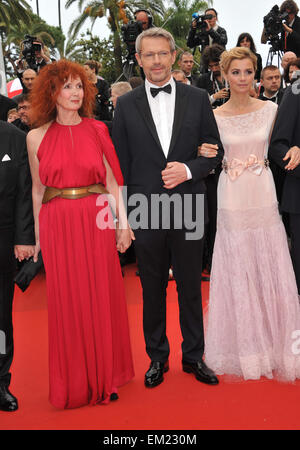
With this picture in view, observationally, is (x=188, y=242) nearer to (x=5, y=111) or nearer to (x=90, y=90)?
(x=90, y=90)

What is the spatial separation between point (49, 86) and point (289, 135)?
144 cm

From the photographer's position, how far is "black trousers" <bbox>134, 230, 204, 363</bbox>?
114 inches

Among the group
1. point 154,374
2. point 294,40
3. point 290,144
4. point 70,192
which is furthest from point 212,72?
point 154,374

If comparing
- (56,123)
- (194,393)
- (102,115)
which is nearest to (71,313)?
(194,393)

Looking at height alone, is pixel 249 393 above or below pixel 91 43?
below

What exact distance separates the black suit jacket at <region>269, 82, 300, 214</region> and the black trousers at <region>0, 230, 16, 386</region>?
5.47 ft

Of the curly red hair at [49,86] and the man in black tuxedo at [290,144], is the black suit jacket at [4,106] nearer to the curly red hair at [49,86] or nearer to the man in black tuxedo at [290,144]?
the curly red hair at [49,86]

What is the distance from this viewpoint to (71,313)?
8.95 ft

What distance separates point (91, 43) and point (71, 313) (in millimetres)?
19497

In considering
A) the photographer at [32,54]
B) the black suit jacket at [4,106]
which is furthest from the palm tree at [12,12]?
the black suit jacket at [4,106]

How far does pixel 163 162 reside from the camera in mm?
2801

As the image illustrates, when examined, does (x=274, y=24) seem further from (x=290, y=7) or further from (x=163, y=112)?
(x=163, y=112)

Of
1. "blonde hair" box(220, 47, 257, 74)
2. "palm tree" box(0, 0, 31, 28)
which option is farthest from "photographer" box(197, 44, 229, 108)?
"palm tree" box(0, 0, 31, 28)

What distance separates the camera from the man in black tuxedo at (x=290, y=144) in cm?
295
